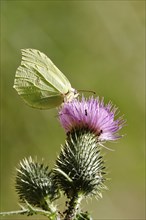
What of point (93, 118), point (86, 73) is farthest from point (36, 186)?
point (86, 73)

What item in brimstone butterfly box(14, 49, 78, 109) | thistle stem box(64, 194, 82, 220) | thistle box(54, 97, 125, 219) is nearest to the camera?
thistle stem box(64, 194, 82, 220)

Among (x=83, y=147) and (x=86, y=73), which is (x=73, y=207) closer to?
(x=83, y=147)

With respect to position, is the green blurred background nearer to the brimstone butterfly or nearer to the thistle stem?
the brimstone butterfly

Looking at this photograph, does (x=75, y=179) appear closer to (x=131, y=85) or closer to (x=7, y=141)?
(x=7, y=141)

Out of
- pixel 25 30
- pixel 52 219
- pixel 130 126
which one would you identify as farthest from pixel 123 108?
pixel 52 219

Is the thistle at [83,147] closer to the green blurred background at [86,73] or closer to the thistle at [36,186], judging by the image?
the thistle at [36,186]

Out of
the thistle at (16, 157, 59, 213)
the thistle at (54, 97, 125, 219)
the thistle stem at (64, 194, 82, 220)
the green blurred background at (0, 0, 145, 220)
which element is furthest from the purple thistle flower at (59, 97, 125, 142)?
the green blurred background at (0, 0, 145, 220)
